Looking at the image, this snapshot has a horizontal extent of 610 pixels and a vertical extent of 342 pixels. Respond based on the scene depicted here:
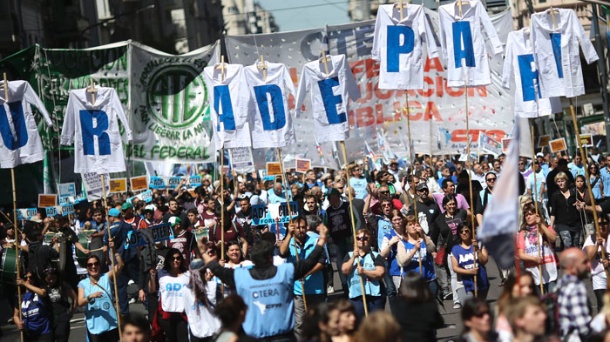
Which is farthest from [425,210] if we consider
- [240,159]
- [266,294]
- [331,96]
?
→ [266,294]

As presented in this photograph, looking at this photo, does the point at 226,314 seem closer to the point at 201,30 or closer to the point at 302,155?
the point at 302,155

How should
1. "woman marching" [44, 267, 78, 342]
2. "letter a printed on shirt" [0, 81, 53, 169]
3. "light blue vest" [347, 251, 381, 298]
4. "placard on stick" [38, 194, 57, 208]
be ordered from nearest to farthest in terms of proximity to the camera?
"light blue vest" [347, 251, 381, 298], "woman marching" [44, 267, 78, 342], "letter a printed on shirt" [0, 81, 53, 169], "placard on stick" [38, 194, 57, 208]

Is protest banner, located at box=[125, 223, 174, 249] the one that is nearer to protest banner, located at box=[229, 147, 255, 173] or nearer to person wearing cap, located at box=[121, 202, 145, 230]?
person wearing cap, located at box=[121, 202, 145, 230]

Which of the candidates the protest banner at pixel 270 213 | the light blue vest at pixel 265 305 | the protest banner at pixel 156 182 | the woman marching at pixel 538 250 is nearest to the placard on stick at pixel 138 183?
the protest banner at pixel 156 182

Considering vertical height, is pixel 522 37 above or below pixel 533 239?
above

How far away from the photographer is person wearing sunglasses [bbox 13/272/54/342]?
12.7 meters

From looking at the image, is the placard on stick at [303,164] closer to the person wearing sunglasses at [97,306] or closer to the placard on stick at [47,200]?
the placard on stick at [47,200]

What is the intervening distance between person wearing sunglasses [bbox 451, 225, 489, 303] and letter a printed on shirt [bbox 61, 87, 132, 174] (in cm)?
443

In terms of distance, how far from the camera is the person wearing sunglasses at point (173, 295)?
1194 cm

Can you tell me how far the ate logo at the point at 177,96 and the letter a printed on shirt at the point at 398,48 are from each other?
11.2m

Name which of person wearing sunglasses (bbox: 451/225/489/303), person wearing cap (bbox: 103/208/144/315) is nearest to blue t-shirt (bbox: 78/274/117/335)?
person wearing sunglasses (bbox: 451/225/489/303)

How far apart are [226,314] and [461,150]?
19092 millimetres

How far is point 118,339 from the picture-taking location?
41.2 ft

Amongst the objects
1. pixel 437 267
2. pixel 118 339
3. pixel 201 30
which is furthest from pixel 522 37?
pixel 201 30
